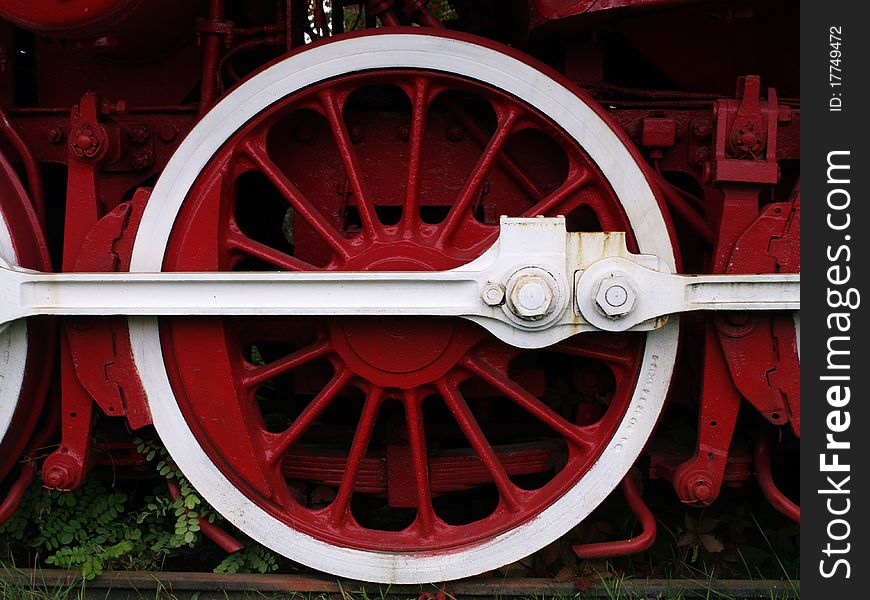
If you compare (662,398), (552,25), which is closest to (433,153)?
(552,25)

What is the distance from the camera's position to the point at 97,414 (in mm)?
2227

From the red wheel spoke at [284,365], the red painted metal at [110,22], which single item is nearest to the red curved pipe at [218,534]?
the red wheel spoke at [284,365]

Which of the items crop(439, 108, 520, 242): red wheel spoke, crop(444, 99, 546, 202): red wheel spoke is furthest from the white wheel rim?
crop(444, 99, 546, 202): red wheel spoke

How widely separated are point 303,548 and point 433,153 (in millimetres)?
1145

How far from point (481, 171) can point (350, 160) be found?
1.12 ft

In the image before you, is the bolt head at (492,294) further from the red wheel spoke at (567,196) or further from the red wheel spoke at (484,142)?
the red wheel spoke at (484,142)

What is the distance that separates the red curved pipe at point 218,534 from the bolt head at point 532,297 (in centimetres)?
102

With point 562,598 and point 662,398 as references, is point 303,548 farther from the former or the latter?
point 662,398

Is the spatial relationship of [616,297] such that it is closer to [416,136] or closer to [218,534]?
[416,136]

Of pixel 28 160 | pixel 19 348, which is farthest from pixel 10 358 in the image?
pixel 28 160

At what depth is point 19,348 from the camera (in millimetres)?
2088

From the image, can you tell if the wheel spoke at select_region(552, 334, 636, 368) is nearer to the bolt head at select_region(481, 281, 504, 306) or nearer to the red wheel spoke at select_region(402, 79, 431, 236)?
the bolt head at select_region(481, 281, 504, 306)

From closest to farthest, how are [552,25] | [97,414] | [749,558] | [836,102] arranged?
1. [836,102]
2. [552,25]
3. [97,414]
4. [749,558]

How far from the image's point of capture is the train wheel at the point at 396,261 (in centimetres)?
205
